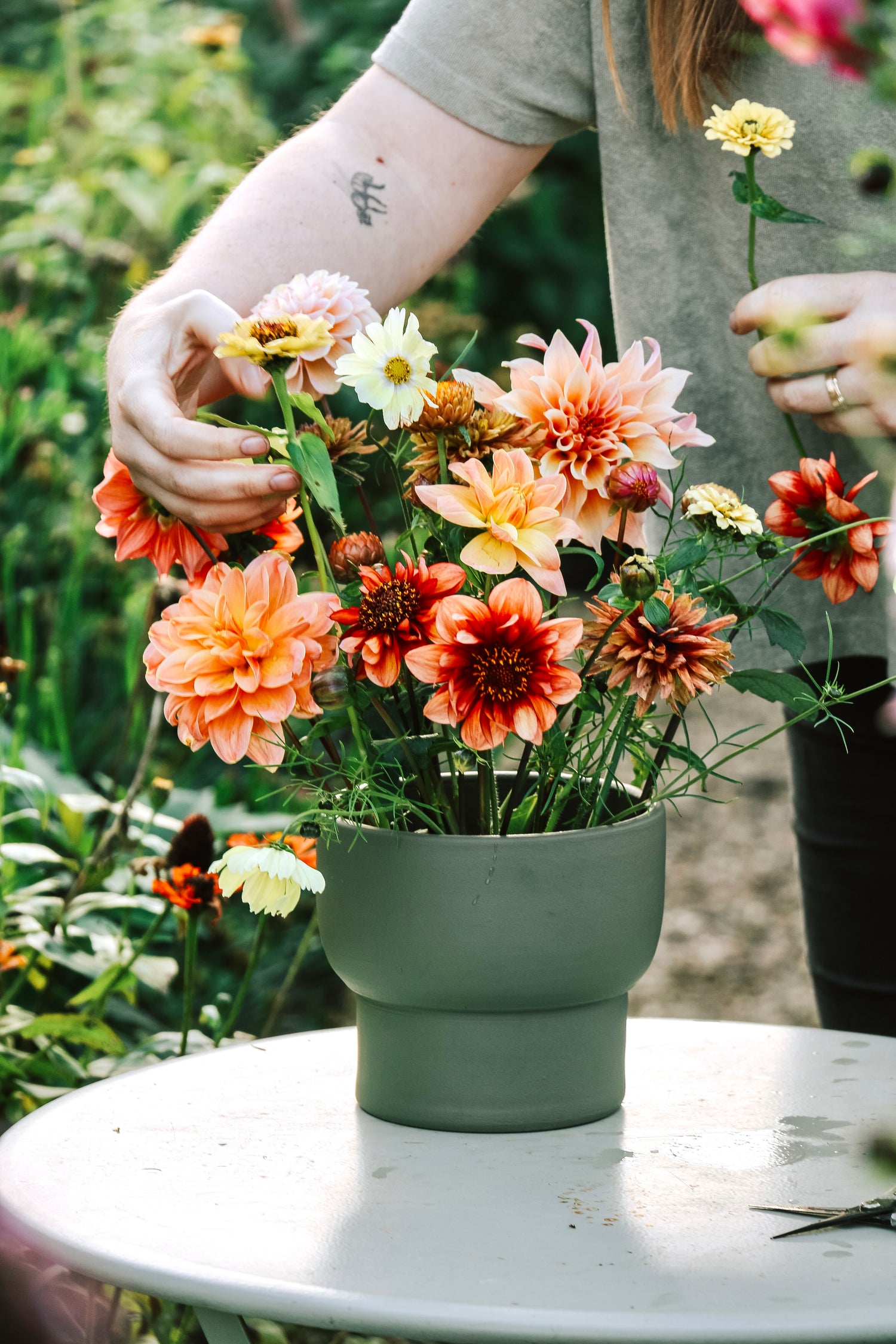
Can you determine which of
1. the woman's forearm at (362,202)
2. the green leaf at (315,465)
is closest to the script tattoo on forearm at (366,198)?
the woman's forearm at (362,202)

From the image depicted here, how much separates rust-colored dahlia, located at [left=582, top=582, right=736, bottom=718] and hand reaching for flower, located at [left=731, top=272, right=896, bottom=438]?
7.1 inches

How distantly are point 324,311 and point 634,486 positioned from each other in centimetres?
19

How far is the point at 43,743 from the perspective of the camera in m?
2.00

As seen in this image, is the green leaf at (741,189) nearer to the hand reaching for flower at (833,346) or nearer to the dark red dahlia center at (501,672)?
the hand reaching for flower at (833,346)

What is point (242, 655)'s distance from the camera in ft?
2.34

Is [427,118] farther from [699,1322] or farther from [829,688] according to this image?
[699,1322]

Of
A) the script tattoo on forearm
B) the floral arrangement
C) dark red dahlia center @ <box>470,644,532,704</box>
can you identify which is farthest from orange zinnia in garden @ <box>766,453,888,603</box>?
the script tattoo on forearm

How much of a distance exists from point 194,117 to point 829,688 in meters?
3.32

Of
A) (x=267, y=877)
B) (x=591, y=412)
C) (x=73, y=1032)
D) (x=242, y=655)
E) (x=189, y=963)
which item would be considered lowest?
(x=73, y=1032)

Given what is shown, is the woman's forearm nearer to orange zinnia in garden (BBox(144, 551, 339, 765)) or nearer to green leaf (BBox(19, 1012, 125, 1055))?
orange zinnia in garden (BBox(144, 551, 339, 765))

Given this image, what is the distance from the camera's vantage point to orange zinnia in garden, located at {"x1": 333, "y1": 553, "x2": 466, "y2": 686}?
0.72 metres

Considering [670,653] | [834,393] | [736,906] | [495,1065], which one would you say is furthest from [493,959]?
[736,906]

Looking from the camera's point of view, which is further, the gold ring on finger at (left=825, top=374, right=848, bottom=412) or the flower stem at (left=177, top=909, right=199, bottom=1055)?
the flower stem at (left=177, top=909, right=199, bottom=1055)

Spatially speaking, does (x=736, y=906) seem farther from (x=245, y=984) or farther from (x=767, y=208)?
(x=767, y=208)
